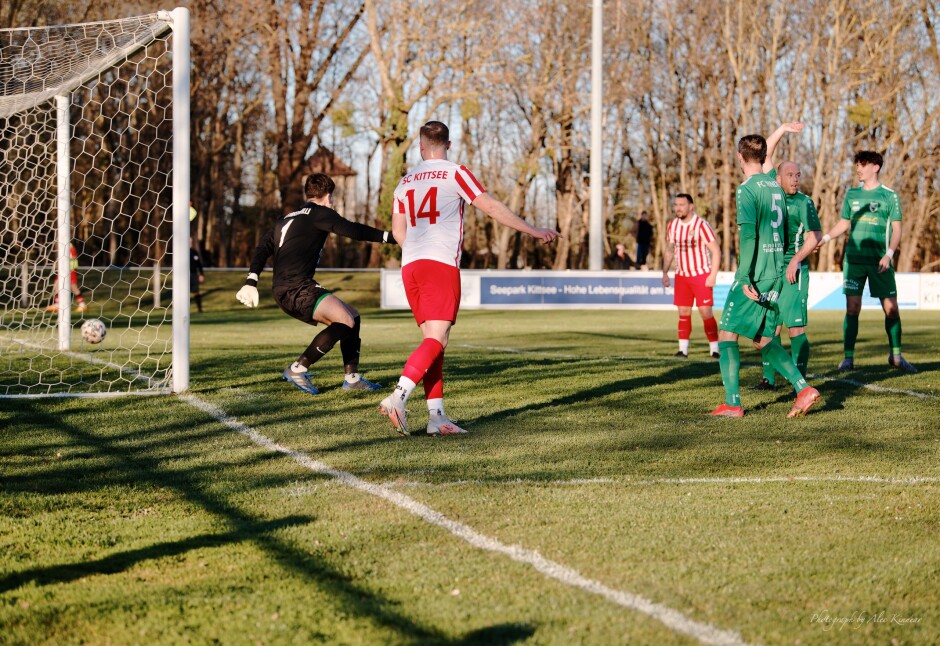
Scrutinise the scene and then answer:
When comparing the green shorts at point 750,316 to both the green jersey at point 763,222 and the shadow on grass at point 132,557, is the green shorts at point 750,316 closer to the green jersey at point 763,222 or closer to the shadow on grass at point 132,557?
the green jersey at point 763,222

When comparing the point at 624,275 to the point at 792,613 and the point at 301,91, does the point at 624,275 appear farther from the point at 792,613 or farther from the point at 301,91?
the point at 792,613

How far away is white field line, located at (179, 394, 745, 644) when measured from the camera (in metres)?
3.25

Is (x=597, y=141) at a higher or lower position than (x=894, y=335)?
higher

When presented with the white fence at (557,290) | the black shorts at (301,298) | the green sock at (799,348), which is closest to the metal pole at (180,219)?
the black shorts at (301,298)

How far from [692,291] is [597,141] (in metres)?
14.9

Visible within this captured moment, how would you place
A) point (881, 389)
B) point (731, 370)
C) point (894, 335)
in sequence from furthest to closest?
point (894, 335)
point (881, 389)
point (731, 370)

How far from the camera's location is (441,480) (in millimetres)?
5480

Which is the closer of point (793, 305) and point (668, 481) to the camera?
point (668, 481)

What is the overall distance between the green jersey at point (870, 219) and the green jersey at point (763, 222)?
4331 millimetres

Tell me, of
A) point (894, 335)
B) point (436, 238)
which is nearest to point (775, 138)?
point (436, 238)

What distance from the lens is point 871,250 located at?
11.9 metres

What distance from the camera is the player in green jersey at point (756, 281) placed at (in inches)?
305

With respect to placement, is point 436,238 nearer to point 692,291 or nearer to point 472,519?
point 472,519

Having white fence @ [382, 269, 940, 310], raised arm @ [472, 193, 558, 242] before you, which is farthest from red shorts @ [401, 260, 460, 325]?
white fence @ [382, 269, 940, 310]
